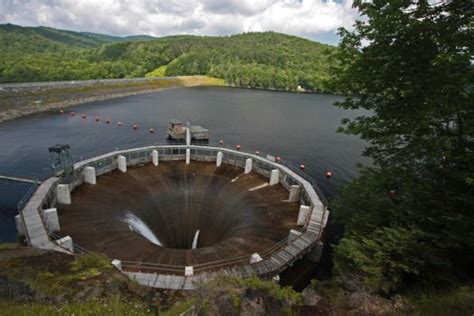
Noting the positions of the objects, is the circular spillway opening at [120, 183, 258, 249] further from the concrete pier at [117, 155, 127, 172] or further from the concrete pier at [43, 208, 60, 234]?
the concrete pier at [43, 208, 60, 234]

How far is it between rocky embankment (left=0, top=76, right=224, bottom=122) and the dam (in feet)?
214

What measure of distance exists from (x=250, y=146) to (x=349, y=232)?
46.0 m

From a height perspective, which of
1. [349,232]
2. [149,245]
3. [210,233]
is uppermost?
[349,232]

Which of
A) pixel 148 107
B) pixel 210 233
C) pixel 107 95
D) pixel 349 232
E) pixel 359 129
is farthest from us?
pixel 107 95

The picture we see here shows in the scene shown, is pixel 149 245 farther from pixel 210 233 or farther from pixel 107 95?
pixel 107 95

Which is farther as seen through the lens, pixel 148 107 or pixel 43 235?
pixel 148 107

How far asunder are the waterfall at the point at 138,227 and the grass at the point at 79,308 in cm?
1634

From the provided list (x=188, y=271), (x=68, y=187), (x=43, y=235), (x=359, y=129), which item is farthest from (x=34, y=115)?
(x=359, y=129)

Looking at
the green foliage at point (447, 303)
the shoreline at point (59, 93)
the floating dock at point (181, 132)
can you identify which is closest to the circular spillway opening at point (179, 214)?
the green foliage at point (447, 303)

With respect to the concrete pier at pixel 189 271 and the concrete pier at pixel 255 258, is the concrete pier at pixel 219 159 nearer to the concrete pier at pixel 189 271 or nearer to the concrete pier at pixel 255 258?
the concrete pier at pixel 255 258

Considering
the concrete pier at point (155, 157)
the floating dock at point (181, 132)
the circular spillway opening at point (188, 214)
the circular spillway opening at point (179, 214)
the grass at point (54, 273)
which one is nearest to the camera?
the grass at point (54, 273)

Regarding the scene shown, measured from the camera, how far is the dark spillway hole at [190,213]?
26.9m

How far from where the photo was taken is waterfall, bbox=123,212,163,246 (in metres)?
24.6

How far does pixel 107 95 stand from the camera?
114125 millimetres
